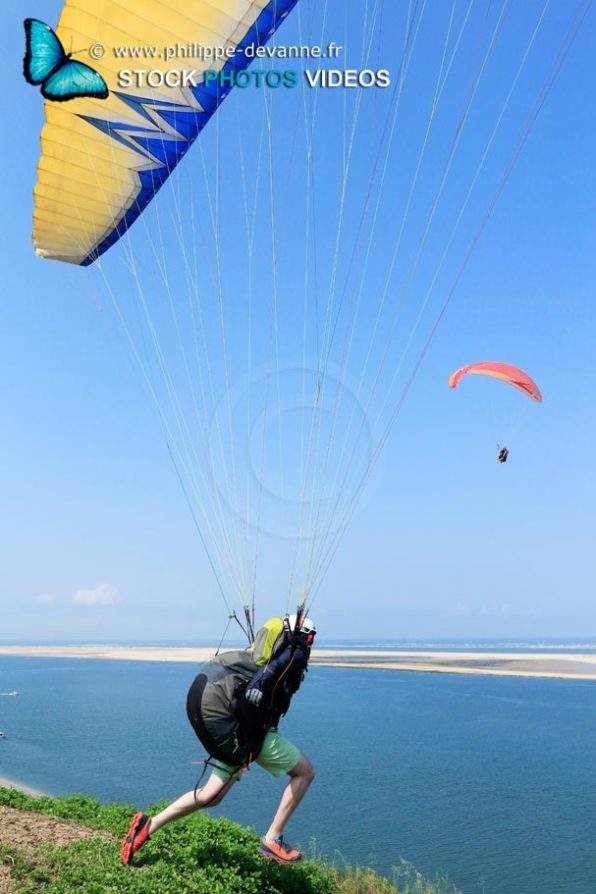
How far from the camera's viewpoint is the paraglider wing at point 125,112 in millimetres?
6484

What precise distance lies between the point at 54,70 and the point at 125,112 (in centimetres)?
111

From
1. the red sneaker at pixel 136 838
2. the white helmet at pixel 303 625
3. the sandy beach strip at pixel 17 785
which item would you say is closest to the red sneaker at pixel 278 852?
the red sneaker at pixel 136 838

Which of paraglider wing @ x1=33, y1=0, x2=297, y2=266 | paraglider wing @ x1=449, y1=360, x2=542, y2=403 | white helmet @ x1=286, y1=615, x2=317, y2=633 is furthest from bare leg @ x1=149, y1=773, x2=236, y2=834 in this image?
paraglider wing @ x1=449, y1=360, x2=542, y2=403

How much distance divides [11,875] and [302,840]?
1386cm

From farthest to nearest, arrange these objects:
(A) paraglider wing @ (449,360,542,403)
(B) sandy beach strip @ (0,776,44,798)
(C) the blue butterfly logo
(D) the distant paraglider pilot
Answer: (B) sandy beach strip @ (0,776,44,798) < (A) paraglider wing @ (449,360,542,403) < (C) the blue butterfly logo < (D) the distant paraglider pilot

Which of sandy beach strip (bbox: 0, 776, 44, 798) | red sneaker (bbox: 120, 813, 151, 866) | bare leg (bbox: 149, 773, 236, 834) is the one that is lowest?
sandy beach strip (bbox: 0, 776, 44, 798)

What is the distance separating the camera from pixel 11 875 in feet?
16.0

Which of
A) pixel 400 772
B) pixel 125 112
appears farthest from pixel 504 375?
pixel 400 772

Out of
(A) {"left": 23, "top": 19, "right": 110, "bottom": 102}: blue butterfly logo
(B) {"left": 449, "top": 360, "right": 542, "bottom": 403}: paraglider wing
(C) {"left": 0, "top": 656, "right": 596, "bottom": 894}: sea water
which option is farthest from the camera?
(C) {"left": 0, "top": 656, "right": 596, "bottom": 894}: sea water

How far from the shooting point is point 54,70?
633 centimetres

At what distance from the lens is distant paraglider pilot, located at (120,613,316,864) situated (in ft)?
15.9

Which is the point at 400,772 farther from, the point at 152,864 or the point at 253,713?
the point at 253,713

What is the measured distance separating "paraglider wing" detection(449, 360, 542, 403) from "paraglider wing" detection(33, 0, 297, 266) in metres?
6.99

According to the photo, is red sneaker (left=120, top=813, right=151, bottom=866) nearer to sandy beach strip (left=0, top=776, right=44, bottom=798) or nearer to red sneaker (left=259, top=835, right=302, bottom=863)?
red sneaker (left=259, top=835, right=302, bottom=863)
